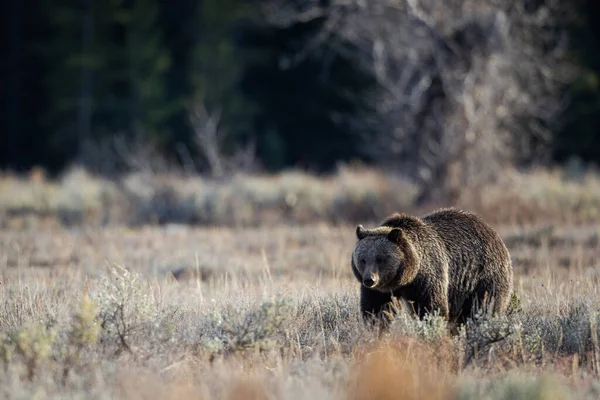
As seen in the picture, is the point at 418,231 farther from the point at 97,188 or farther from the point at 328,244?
the point at 97,188

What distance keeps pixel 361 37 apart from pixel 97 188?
6.95 meters

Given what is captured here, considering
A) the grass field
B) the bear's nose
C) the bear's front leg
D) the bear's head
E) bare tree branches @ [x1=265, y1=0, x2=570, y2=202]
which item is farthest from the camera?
bare tree branches @ [x1=265, y1=0, x2=570, y2=202]

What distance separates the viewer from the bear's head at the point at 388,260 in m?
6.57

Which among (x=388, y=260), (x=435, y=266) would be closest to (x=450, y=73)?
(x=435, y=266)

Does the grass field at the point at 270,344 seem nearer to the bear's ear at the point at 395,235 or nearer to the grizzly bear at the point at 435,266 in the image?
the grizzly bear at the point at 435,266

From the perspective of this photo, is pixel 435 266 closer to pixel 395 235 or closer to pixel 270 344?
pixel 395 235

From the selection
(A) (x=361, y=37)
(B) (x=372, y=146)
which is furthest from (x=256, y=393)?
(B) (x=372, y=146)

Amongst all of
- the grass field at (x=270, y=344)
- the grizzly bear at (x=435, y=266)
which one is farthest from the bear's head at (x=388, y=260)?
the grass field at (x=270, y=344)

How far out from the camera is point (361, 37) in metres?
18.6

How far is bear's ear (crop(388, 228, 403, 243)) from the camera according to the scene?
262 inches

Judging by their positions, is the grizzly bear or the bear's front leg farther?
the bear's front leg

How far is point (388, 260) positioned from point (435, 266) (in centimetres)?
52

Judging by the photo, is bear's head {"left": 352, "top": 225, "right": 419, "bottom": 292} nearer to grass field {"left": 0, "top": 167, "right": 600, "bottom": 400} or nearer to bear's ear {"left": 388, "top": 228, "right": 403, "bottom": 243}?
bear's ear {"left": 388, "top": 228, "right": 403, "bottom": 243}

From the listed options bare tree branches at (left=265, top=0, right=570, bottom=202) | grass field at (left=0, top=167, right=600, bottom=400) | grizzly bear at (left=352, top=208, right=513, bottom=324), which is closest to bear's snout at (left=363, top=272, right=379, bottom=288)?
grizzly bear at (left=352, top=208, right=513, bottom=324)
